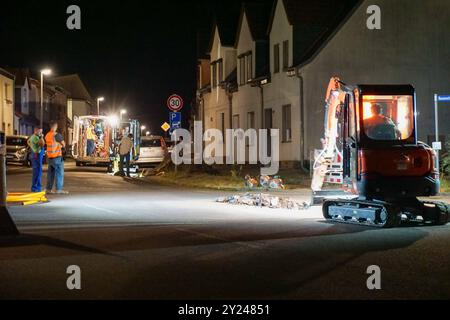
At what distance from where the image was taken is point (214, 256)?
33.2 ft

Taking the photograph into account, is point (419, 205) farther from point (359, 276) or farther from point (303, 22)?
point (303, 22)

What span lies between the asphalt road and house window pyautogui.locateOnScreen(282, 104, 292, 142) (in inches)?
707

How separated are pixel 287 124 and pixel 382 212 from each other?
21.5m

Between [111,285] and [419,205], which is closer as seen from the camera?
[111,285]

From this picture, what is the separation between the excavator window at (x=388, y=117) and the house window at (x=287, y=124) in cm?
1968

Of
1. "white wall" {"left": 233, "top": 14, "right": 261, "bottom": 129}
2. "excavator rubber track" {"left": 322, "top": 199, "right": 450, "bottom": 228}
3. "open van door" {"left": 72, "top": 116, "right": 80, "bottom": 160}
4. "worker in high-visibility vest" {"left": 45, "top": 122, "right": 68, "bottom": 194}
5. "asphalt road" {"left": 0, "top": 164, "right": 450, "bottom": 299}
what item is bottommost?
"asphalt road" {"left": 0, "top": 164, "right": 450, "bottom": 299}

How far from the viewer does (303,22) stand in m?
33.9

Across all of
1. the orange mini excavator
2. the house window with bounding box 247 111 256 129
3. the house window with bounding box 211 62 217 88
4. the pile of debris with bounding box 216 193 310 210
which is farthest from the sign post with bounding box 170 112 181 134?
the house window with bounding box 211 62 217 88

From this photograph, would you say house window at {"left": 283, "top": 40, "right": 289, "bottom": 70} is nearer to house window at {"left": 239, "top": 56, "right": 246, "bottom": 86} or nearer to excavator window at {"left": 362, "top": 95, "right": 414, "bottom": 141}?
house window at {"left": 239, "top": 56, "right": 246, "bottom": 86}

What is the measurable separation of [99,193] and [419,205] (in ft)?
36.3

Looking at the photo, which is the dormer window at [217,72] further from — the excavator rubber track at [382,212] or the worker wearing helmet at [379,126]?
the worker wearing helmet at [379,126]

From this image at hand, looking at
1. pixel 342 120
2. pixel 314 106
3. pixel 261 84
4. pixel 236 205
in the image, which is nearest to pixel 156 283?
pixel 342 120

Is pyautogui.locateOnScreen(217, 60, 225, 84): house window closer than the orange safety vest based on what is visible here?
No

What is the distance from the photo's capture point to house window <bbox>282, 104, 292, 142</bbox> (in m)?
34.4
